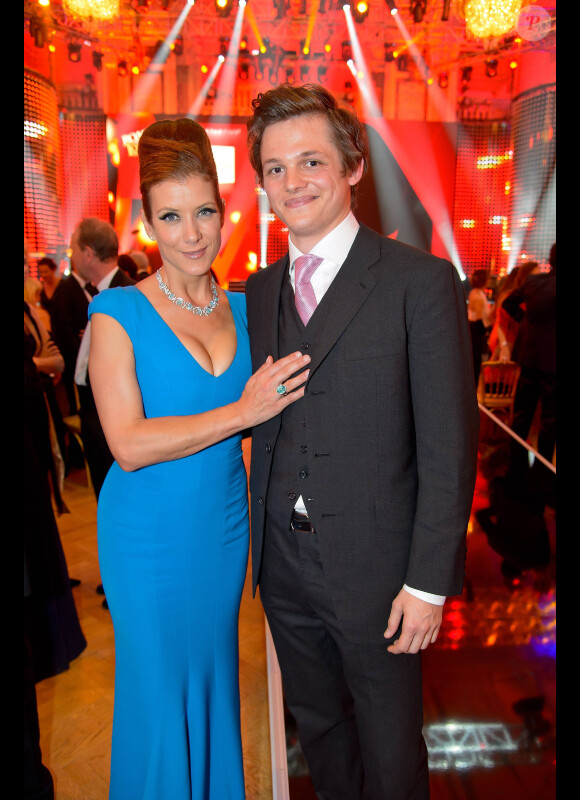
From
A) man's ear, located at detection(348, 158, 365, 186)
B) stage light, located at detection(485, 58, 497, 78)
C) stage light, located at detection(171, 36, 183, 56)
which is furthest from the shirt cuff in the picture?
stage light, located at detection(485, 58, 497, 78)

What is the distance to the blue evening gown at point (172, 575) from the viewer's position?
1491 mm

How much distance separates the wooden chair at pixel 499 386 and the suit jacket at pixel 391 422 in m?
5.04

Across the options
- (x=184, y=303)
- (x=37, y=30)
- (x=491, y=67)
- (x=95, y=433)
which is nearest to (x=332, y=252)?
(x=184, y=303)

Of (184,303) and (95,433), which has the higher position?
(184,303)

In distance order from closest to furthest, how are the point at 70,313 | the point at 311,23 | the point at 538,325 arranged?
the point at 70,313
the point at 538,325
the point at 311,23

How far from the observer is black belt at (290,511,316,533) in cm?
143

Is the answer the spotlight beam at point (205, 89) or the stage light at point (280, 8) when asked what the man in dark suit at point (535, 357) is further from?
the spotlight beam at point (205, 89)

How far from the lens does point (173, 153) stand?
4.51 ft

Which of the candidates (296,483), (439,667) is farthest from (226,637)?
(439,667)

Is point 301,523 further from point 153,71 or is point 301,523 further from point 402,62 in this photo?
point 402,62

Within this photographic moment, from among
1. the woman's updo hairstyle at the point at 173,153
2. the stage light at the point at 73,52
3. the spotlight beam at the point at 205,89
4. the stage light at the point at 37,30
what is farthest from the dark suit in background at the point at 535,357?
the stage light at the point at 73,52

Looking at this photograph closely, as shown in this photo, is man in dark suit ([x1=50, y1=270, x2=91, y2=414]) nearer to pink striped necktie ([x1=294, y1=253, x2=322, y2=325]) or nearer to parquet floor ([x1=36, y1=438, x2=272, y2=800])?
parquet floor ([x1=36, y1=438, x2=272, y2=800])

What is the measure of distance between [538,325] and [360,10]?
14.7ft

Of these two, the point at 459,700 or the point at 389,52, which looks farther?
the point at 389,52
